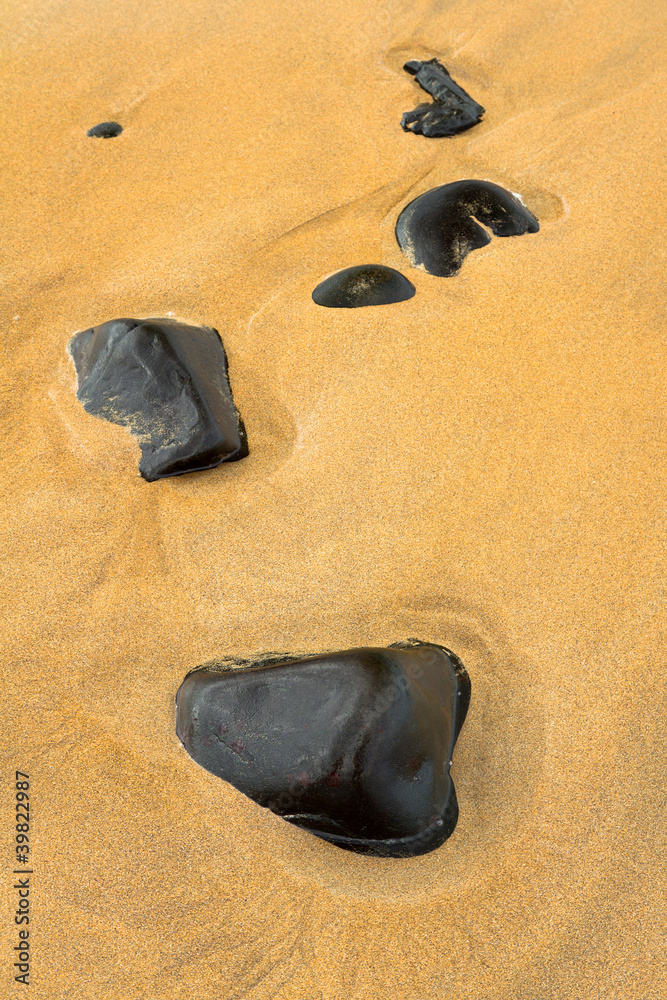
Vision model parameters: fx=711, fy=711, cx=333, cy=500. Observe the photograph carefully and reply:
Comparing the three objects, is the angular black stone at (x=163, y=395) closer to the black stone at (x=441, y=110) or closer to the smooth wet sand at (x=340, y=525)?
the smooth wet sand at (x=340, y=525)

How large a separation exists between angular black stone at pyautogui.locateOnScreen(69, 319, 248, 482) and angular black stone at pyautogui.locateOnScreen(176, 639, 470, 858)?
0.74 m

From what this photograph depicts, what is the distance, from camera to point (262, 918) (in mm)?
1449

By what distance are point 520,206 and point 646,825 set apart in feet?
7.46

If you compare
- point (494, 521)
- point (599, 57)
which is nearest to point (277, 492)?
point (494, 521)

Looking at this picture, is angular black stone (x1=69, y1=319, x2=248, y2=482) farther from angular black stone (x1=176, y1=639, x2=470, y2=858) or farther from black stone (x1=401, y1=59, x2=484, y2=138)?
black stone (x1=401, y1=59, x2=484, y2=138)

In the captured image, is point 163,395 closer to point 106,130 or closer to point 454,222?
point 454,222

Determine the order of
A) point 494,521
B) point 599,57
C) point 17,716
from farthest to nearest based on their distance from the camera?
point 599,57 → point 494,521 → point 17,716

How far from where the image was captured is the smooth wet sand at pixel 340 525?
145 centimetres

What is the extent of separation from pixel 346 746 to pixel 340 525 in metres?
0.68

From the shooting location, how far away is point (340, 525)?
1990mm

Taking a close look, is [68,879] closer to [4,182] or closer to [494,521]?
[494,521]

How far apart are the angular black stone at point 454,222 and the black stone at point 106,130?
1.49 metres

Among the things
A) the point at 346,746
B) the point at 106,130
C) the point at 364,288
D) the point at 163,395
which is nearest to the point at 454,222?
the point at 364,288

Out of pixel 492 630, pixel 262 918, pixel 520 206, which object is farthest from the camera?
pixel 520 206
